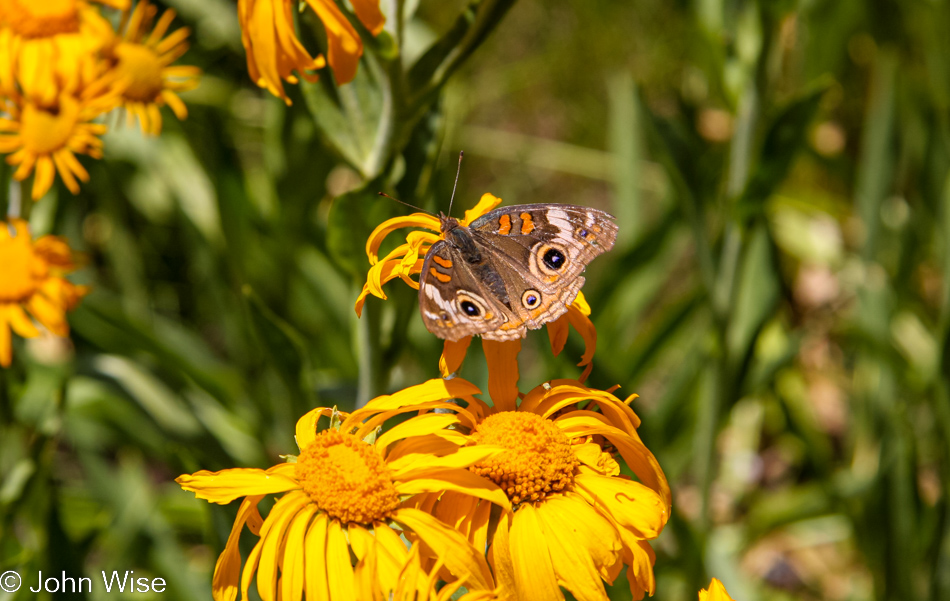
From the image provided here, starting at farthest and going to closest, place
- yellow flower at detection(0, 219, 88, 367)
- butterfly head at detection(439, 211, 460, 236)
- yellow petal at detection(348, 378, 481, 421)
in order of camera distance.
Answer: yellow flower at detection(0, 219, 88, 367), butterfly head at detection(439, 211, 460, 236), yellow petal at detection(348, 378, 481, 421)

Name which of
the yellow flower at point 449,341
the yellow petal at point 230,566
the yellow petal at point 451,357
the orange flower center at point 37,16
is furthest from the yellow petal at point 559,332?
the orange flower center at point 37,16

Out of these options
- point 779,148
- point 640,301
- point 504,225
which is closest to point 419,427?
point 504,225

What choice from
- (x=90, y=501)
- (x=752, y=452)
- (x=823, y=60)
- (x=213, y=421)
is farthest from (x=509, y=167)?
(x=90, y=501)

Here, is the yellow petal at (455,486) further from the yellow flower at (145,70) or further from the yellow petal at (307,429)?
the yellow flower at (145,70)

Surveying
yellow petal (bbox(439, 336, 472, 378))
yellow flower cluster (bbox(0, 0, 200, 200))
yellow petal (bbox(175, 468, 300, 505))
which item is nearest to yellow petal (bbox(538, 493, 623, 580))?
yellow petal (bbox(439, 336, 472, 378))

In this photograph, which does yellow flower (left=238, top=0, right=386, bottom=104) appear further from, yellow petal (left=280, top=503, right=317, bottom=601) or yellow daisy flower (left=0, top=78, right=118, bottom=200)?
yellow petal (left=280, top=503, right=317, bottom=601)
